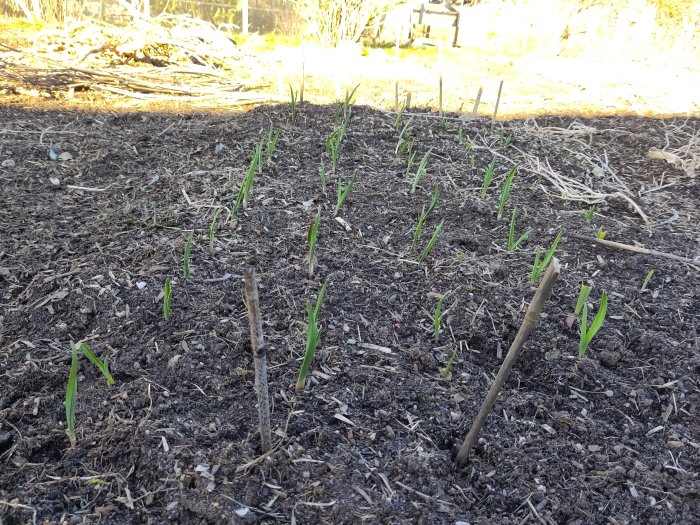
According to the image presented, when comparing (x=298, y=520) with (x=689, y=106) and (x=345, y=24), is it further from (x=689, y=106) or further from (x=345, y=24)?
(x=345, y=24)

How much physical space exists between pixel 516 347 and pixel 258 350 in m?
0.58

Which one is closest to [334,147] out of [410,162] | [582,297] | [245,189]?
[410,162]

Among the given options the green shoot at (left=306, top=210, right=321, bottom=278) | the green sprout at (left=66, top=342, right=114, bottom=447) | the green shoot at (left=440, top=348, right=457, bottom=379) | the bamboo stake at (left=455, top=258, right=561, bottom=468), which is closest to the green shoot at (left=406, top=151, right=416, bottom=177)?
the green shoot at (left=306, top=210, right=321, bottom=278)

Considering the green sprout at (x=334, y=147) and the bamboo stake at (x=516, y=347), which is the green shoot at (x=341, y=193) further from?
the bamboo stake at (x=516, y=347)

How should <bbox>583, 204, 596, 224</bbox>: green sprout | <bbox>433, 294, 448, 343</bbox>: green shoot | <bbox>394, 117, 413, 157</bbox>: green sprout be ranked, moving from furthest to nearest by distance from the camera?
<bbox>394, 117, 413, 157</bbox>: green sprout < <bbox>583, 204, 596, 224</bbox>: green sprout < <bbox>433, 294, 448, 343</bbox>: green shoot

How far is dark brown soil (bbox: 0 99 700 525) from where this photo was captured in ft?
4.34

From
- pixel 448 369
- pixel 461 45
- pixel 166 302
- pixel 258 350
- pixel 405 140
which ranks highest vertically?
pixel 461 45

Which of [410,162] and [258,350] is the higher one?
[410,162]

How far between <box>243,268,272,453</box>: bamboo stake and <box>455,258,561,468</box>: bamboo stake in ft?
1.67

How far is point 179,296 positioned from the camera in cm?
190

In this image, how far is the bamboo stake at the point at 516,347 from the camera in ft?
3.54

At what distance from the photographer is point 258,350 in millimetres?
1223

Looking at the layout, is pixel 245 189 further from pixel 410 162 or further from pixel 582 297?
pixel 582 297

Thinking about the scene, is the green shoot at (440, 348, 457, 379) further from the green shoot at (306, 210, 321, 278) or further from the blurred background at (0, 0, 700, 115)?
the blurred background at (0, 0, 700, 115)
